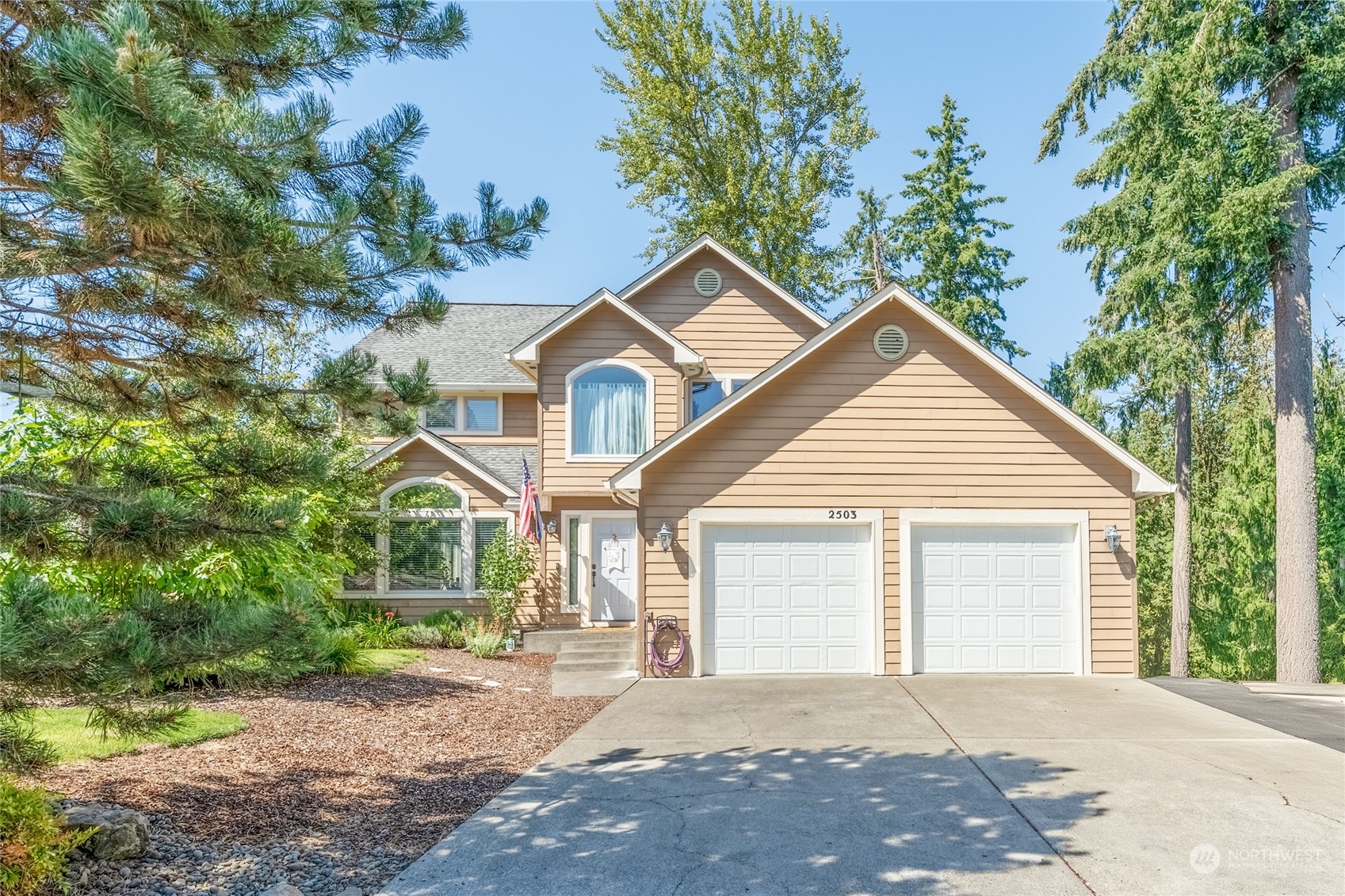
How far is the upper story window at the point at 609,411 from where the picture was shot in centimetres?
1435

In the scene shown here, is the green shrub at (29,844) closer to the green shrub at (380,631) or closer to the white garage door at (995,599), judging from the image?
the white garage door at (995,599)

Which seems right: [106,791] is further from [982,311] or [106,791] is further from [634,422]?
[982,311]

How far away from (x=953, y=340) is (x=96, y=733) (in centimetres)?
1070

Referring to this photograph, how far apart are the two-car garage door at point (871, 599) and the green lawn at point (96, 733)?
5.71 m

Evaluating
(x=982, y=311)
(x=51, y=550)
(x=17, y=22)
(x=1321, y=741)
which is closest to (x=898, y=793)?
(x=1321, y=741)

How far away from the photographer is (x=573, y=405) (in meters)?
14.4

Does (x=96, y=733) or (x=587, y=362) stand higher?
(x=587, y=362)

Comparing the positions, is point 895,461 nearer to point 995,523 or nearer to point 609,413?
point 995,523

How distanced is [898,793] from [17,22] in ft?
23.4

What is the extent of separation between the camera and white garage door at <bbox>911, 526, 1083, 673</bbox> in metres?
10.9

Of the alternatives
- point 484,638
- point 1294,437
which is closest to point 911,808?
point 484,638

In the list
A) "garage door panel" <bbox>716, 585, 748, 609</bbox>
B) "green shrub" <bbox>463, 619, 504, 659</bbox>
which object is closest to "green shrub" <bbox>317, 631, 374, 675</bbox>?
"green shrub" <bbox>463, 619, 504, 659</bbox>

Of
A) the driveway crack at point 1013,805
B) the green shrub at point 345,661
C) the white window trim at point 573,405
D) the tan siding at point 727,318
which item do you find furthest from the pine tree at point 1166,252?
the green shrub at point 345,661

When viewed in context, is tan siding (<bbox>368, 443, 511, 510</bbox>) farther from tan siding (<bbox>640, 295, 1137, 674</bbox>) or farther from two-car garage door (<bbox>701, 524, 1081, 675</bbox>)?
two-car garage door (<bbox>701, 524, 1081, 675</bbox>)
